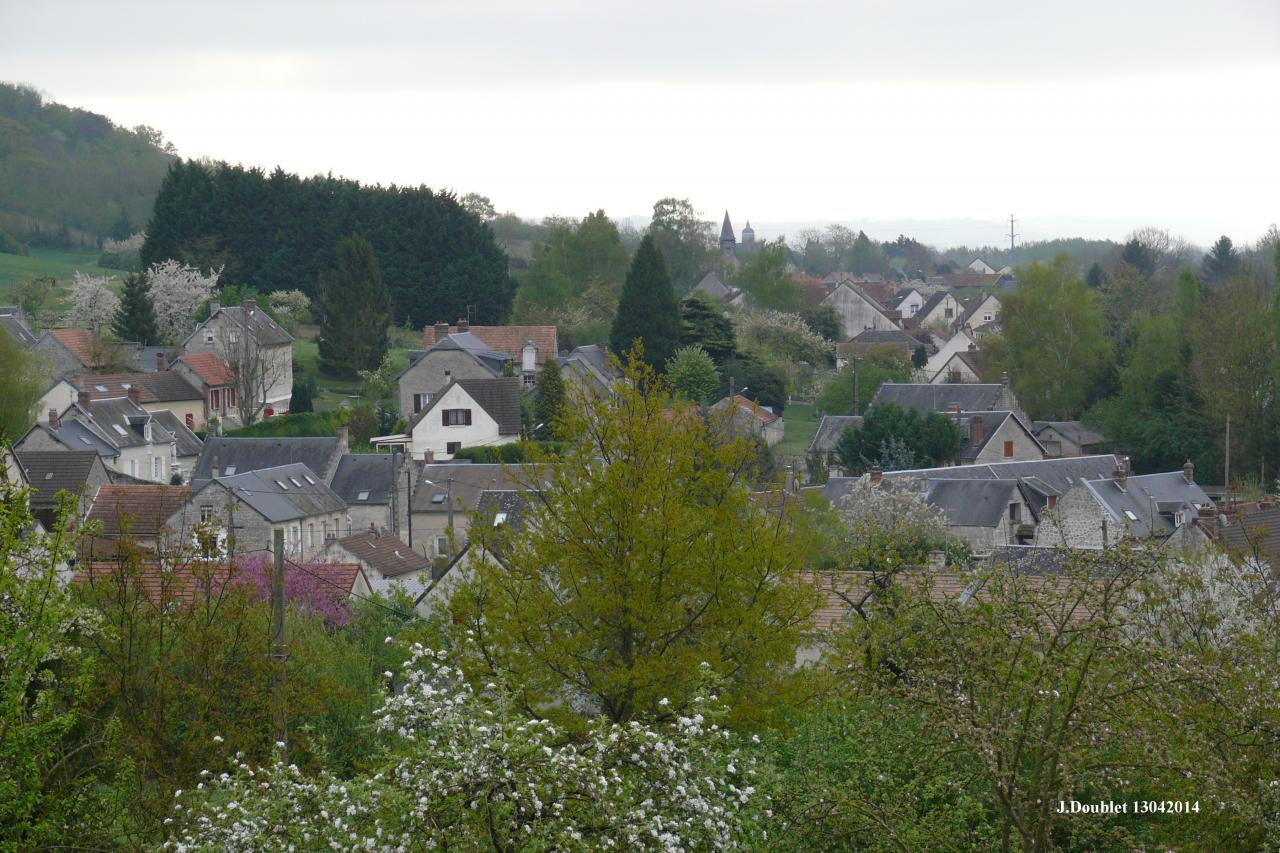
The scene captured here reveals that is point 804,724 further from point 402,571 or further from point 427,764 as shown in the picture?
point 402,571

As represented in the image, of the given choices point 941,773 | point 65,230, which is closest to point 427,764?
point 941,773

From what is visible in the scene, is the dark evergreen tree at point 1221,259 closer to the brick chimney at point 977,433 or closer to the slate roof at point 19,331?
the brick chimney at point 977,433

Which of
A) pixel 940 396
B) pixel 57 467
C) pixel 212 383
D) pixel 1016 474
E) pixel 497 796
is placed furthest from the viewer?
pixel 212 383

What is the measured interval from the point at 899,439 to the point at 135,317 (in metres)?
42.6

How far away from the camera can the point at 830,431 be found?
184 feet

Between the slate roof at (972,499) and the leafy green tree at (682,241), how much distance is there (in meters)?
73.6

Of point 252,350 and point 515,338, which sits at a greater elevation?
point 515,338

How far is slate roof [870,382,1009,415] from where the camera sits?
5953 cm

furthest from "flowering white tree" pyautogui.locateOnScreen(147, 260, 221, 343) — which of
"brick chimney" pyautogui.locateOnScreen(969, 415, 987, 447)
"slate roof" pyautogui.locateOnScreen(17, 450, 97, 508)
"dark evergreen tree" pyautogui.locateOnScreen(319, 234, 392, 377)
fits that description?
"brick chimney" pyautogui.locateOnScreen(969, 415, 987, 447)

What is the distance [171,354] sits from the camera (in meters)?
68.2

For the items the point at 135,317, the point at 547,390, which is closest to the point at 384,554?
the point at 547,390

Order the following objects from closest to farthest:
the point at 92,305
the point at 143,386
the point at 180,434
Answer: the point at 180,434, the point at 143,386, the point at 92,305

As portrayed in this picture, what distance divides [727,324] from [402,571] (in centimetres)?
3784

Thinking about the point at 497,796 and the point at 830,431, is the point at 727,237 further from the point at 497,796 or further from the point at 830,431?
the point at 497,796
